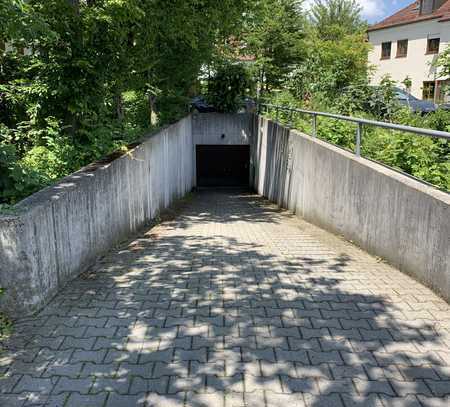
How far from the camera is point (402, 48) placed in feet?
105

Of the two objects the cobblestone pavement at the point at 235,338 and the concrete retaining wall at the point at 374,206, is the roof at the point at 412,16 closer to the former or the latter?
the concrete retaining wall at the point at 374,206

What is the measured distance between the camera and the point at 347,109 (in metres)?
12.5

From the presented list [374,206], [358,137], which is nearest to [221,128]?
[358,137]

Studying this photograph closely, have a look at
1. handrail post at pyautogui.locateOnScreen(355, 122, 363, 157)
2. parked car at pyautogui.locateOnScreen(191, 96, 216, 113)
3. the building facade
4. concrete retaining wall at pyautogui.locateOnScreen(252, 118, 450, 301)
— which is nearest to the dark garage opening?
parked car at pyautogui.locateOnScreen(191, 96, 216, 113)

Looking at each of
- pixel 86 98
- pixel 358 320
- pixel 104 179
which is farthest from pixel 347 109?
pixel 358 320

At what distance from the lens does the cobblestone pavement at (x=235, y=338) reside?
290 cm

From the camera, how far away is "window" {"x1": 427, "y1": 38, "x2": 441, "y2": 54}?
28797 millimetres

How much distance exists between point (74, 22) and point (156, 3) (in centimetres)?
227

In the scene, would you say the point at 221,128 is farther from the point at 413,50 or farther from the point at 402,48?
the point at 402,48

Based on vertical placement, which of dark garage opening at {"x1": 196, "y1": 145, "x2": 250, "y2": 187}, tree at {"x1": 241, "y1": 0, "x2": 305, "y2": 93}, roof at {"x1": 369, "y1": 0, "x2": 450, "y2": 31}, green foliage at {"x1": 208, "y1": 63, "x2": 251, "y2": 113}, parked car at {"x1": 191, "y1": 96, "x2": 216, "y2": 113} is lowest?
dark garage opening at {"x1": 196, "y1": 145, "x2": 250, "y2": 187}

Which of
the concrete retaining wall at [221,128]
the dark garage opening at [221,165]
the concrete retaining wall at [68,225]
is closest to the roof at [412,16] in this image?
the dark garage opening at [221,165]

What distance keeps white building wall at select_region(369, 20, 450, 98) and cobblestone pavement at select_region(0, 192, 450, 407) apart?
25.6 m

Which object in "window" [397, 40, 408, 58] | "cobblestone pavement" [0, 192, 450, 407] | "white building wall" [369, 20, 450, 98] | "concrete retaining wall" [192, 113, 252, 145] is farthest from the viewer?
"window" [397, 40, 408, 58]

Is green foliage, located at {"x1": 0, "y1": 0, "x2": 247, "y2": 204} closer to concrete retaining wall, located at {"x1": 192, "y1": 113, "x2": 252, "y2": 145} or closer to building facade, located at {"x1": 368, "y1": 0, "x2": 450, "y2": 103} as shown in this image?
concrete retaining wall, located at {"x1": 192, "y1": 113, "x2": 252, "y2": 145}
